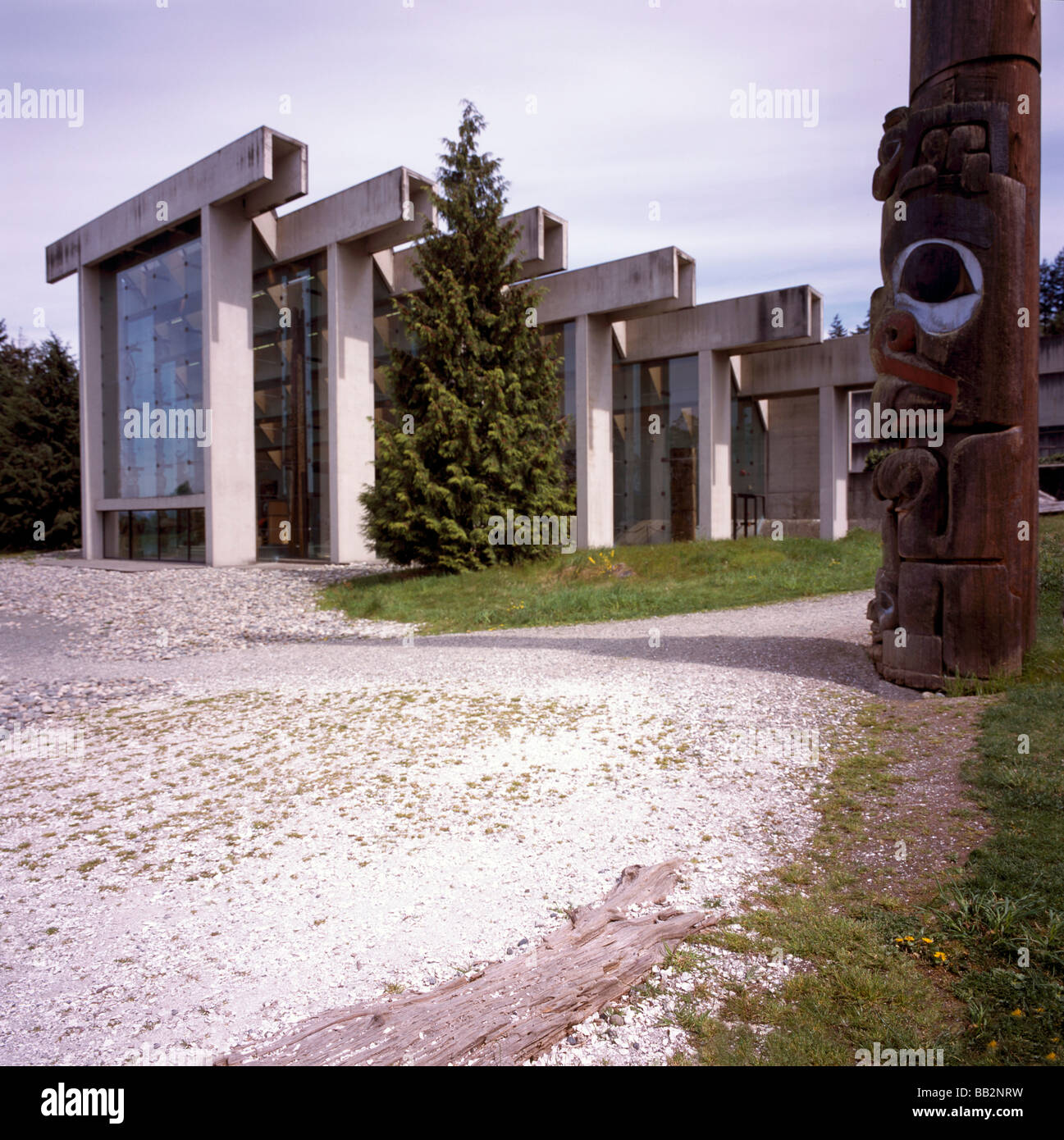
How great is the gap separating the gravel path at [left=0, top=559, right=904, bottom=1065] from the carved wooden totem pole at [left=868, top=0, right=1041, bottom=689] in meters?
1.19

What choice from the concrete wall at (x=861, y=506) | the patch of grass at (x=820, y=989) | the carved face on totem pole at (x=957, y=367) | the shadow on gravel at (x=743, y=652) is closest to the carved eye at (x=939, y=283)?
the carved face on totem pole at (x=957, y=367)

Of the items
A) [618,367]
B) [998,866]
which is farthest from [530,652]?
[618,367]

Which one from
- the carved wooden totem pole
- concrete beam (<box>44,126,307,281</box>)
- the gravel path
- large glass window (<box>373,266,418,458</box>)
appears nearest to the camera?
the gravel path

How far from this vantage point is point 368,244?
23203 millimetres

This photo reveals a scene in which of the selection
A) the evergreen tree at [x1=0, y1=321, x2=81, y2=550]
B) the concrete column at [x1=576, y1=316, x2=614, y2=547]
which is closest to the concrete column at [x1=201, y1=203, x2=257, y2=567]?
the concrete column at [x1=576, y1=316, x2=614, y2=547]

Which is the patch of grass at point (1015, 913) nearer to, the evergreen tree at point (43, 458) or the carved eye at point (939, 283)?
the carved eye at point (939, 283)

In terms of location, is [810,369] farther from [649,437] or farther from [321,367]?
[321,367]

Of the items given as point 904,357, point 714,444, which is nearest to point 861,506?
point 714,444

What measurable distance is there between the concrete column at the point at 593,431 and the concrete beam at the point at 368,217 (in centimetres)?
569

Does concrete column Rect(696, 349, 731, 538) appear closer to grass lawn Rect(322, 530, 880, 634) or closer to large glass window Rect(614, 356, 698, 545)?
large glass window Rect(614, 356, 698, 545)

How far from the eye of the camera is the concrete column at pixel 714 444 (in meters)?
25.4

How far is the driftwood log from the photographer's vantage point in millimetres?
2541

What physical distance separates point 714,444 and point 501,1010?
24094 millimetres

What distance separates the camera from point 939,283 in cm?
688
